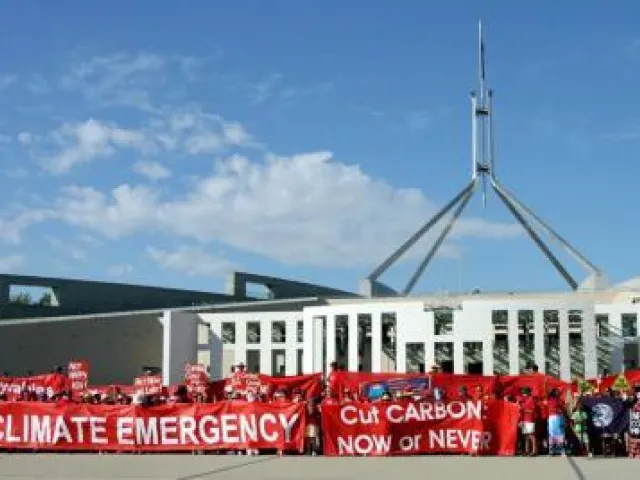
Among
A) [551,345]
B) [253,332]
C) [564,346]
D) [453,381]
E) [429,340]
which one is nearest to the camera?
[453,381]

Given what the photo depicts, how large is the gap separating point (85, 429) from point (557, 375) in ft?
111

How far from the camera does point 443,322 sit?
2094 inches

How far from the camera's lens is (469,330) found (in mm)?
51656

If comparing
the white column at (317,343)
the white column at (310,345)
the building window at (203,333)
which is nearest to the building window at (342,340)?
the white column at (317,343)

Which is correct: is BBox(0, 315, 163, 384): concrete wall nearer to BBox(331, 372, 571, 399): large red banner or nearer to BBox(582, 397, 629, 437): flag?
BBox(331, 372, 571, 399): large red banner

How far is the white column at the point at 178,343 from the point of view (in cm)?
5847

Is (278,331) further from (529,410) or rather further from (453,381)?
(529,410)

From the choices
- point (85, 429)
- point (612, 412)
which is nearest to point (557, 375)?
point (612, 412)

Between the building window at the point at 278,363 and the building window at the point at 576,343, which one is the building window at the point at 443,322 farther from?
the building window at the point at 278,363

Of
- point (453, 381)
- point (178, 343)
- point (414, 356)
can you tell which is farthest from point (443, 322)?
point (453, 381)

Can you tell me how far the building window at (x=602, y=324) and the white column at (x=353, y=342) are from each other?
13475mm

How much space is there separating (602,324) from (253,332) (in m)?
20.8

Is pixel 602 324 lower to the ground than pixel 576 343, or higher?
higher

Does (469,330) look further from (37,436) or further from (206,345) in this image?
(37,436)
